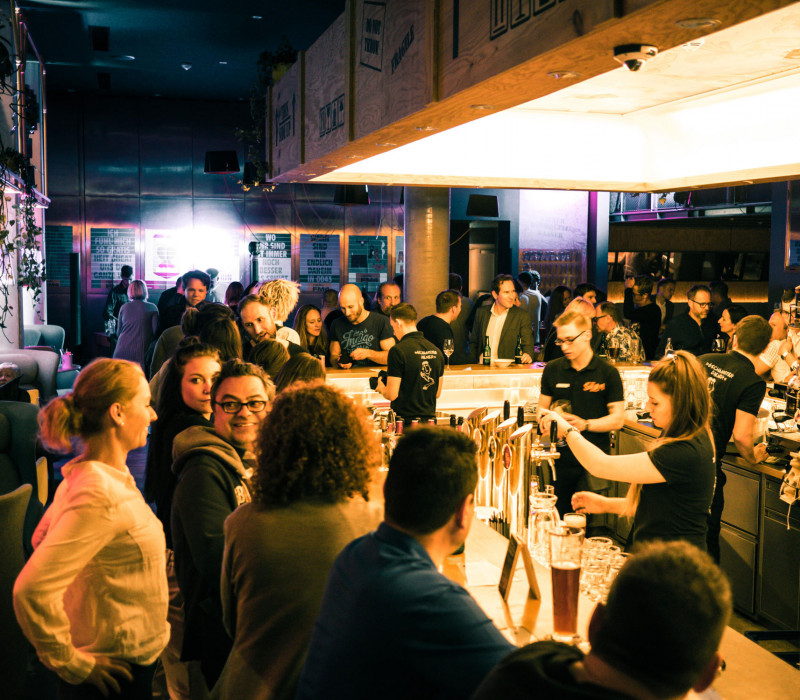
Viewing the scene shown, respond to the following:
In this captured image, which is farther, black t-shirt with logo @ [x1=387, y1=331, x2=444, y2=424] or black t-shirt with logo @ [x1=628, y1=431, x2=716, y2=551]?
black t-shirt with logo @ [x1=387, y1=331, x2=444, y2=424]

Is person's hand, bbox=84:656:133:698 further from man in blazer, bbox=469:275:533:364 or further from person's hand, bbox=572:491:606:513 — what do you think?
man in blazer, bbox=469:275:533:364

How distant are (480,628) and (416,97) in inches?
71.3

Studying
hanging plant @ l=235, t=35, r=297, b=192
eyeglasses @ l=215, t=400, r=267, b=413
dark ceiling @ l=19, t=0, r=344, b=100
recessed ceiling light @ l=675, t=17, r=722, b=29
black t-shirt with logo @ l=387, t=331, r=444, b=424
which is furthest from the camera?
dark ceiling @ l=19, t=0, r=344, b=100

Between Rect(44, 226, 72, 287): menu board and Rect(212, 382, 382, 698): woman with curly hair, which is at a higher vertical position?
Rect(44, 226, 72, 287): menu board

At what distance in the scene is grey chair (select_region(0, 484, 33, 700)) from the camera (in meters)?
2.89

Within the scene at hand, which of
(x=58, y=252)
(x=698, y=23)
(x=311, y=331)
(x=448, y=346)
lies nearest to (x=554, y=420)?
(x=698, y=23)

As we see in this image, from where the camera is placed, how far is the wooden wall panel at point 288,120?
4449mm

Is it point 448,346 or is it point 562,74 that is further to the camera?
point 448,346

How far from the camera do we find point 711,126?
3.60 m

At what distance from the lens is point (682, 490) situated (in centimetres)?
270

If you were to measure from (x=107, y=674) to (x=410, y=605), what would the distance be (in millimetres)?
1047

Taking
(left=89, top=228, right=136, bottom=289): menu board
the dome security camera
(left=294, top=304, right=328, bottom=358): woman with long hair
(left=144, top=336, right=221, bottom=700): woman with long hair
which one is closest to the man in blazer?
(left=294, top=304, right=328, bottom=358): woman with long hair

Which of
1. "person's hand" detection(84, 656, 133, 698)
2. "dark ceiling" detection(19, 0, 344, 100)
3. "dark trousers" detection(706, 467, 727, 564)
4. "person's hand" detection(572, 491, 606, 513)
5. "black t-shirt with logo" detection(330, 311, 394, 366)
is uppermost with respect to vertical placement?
"dark ceiling" detection(19, 0, 344, 100)

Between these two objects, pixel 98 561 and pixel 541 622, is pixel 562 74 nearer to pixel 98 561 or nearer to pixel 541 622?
pixel 541 622
